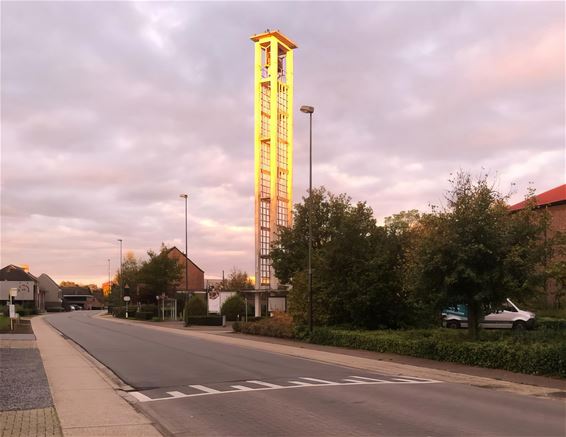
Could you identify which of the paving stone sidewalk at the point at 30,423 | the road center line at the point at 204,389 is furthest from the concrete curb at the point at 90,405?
the road center line at the point at 204,389

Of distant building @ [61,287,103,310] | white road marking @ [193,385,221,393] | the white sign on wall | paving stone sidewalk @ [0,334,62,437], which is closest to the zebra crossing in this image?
white road marking @ [193,385,221,393]

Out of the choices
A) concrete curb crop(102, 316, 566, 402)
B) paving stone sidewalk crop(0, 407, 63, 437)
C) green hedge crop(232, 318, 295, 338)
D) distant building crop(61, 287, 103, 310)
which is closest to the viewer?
paving stone sidewalk crop(0, 407, 63, 437)

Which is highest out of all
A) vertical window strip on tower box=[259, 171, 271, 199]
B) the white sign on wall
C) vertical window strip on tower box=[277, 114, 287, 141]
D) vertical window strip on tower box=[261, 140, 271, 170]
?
vertical window strip on tower box=[277, 114, 287, 141]

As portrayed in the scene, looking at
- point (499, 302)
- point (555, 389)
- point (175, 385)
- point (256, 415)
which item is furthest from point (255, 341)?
point (256, 415)

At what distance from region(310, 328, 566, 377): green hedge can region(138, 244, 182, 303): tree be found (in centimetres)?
4793

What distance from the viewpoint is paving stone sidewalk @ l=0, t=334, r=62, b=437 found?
8.32m

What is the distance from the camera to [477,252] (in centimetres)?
1723

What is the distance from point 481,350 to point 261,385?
7360mm

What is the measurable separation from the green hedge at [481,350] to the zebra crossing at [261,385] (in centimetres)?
294

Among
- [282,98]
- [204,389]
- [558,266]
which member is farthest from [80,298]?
[558,266]

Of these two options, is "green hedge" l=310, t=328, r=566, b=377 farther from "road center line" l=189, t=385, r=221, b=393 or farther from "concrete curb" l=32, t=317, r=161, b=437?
"concrete curb" l=32, t=317, r=161, b=437

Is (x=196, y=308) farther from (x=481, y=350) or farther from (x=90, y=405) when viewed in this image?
(x=90, y=405)

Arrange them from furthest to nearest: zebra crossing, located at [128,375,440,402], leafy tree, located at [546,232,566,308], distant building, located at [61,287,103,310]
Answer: distant building, located at [61,287,103,310], leafy tree, located at [546,232,566,308], zebra crossing, located at [128,375,440,402]

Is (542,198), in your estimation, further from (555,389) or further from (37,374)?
(37,374)
